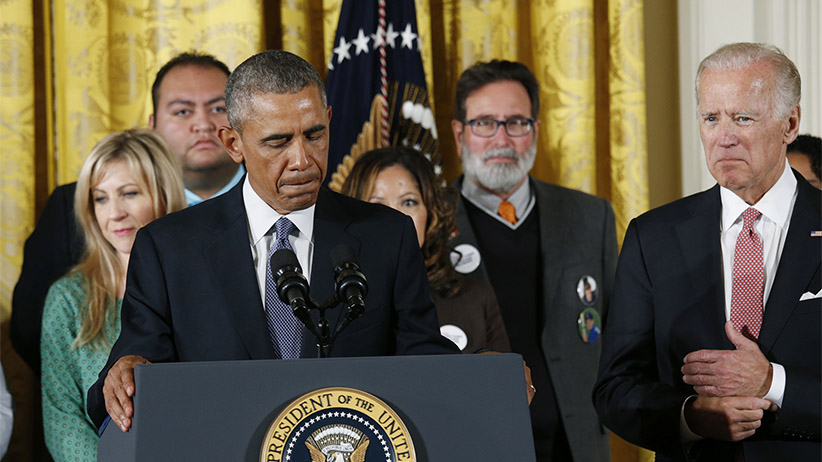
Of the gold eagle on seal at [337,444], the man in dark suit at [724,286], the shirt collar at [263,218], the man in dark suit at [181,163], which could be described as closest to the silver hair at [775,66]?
the man in dark suit at [724,286]

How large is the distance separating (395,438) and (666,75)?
3.35 m

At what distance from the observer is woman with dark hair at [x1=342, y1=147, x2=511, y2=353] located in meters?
3.30

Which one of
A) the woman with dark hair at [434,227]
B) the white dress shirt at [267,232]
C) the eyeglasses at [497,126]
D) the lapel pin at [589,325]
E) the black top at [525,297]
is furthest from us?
the eyeglasses at [497,126]

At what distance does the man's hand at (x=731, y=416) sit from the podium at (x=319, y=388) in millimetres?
688

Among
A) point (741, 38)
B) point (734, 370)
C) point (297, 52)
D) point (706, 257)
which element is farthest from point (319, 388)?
point (741, 38)

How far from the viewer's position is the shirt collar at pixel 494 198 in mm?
3861

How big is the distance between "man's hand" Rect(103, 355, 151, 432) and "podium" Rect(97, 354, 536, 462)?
4cm

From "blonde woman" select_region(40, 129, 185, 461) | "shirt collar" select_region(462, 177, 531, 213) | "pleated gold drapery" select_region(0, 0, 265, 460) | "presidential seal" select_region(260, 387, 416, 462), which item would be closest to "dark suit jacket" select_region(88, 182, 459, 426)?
"presidential seal" select_region(260, 387, 416, 462)

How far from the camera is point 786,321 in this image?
223cm

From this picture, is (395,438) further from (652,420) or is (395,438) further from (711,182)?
(711,182)

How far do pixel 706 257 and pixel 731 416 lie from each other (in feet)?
1.33

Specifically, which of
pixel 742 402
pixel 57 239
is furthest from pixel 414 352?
pixel 57 239

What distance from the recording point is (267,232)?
86.0 inches

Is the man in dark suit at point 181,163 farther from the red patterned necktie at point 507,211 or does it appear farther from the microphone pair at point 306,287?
the microphone pair at point 306,287
